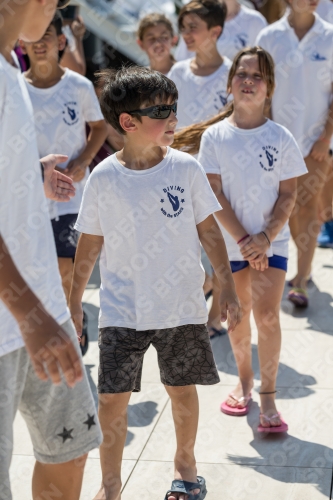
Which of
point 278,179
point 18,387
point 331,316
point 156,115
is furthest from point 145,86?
point 331,316

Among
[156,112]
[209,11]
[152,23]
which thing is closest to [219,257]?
[156,112]

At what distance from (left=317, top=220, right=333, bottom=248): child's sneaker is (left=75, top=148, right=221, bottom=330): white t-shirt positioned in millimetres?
3985

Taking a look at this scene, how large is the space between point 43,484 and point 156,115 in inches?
58.9

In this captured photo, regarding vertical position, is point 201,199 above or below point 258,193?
above

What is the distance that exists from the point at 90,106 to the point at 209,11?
120 centimetres

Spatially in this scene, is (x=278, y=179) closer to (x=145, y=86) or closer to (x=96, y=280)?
(x=145, y=86)

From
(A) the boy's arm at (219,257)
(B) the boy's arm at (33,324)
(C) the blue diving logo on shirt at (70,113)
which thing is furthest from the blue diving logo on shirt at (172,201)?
(C) the blue diving logo on shirt at (70,113)

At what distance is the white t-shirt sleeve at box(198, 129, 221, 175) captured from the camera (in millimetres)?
4203

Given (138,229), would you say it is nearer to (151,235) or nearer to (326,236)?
(151,235)

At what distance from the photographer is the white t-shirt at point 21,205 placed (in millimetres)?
2326

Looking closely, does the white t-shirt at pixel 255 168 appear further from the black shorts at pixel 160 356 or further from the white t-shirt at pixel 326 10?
the white t-shirt at pixel 326 10

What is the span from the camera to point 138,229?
3.32 metres

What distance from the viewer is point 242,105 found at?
4.22 m

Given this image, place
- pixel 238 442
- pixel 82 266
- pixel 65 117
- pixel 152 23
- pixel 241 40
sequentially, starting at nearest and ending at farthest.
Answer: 1. pixel 82 266
2. pixel 238 442
3. pixel 65 117
4. pixel 152 23
5. pixel 241 40
